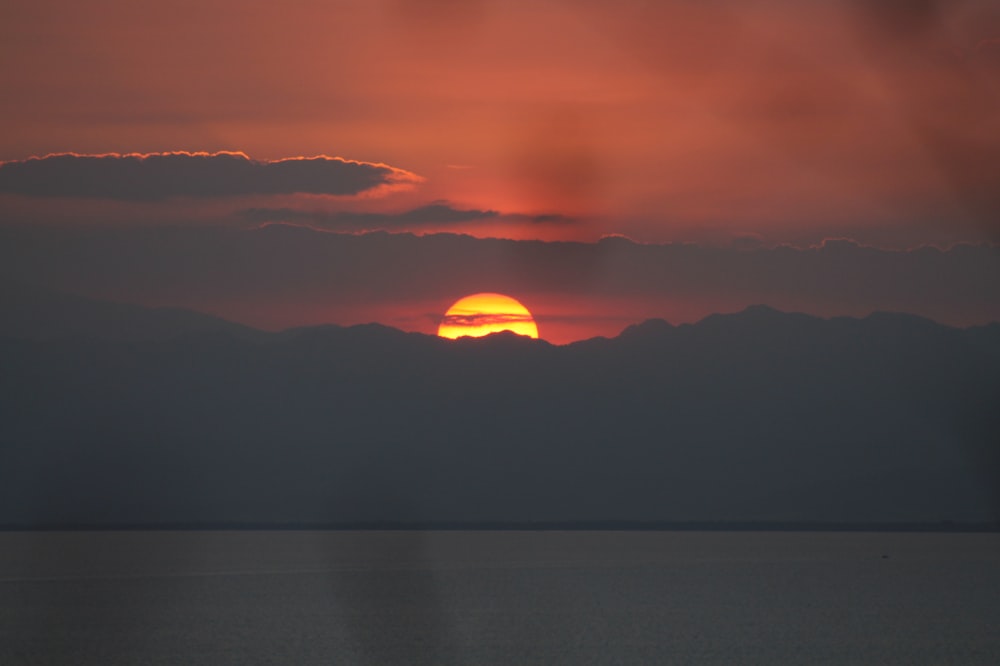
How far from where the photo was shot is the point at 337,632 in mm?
72000

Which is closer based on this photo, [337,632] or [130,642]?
[130,642]

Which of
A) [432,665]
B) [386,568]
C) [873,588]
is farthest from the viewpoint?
[386,568]

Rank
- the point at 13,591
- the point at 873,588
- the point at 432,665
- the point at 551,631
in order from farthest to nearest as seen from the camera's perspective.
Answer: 1. the point at 873,588
2. the point at 13,591
3. the point at 551,631
4. the point at 432,665

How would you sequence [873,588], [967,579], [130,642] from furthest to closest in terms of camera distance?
[967,579], [873,588], [130,642]

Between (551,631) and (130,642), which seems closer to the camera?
(130,642)

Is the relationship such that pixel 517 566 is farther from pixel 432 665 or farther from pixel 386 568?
pixel 432 665

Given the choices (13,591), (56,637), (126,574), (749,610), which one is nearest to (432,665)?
(56,637)

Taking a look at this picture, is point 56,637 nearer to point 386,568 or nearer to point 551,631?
point 551,631

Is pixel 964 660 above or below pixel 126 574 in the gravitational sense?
above

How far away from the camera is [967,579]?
147500 millimetres

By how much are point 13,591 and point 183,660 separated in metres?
58.1

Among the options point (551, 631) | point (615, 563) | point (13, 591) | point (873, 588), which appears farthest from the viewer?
point (615, 563)

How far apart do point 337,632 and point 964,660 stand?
97.4 ft

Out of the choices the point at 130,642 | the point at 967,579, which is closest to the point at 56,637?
the point at 130,642
